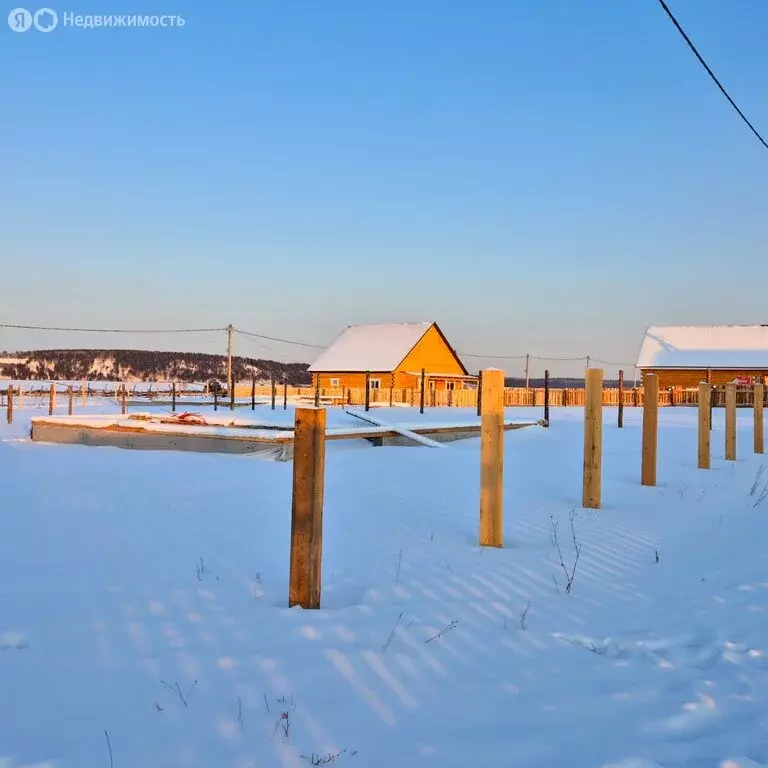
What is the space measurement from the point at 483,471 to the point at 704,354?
4374 centimetres

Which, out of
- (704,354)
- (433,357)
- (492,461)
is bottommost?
(492,461)

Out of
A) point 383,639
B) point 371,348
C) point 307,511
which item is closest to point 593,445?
point 307,511

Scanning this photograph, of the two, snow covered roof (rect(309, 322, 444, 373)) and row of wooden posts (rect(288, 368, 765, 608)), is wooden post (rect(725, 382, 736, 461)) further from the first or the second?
snow covered roof (rect(309, 322, 444, 373))

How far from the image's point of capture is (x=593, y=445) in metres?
7.39

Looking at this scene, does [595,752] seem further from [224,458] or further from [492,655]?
[224,458]

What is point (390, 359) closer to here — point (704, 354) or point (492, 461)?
point (704, 354)

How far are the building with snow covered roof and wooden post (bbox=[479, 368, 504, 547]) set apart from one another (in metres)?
39.4

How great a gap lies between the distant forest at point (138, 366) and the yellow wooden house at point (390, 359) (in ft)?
242

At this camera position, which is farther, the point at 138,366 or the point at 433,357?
the point at 138,366

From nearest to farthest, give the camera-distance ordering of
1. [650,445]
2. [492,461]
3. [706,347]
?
1. [492,461]
2. [650,445]
3. [706,347]

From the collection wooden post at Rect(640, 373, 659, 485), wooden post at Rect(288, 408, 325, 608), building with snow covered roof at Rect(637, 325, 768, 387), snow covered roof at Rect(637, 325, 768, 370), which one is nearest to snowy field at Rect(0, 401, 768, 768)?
wooden post at Rect(288, 408, 325, 608)

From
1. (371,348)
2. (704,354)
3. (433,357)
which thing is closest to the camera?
(704,354)

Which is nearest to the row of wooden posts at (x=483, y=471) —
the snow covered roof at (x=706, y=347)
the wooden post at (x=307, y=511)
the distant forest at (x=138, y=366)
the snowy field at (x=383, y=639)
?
the wooden post at (x=307, y=511)

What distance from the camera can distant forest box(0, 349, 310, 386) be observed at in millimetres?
123625
